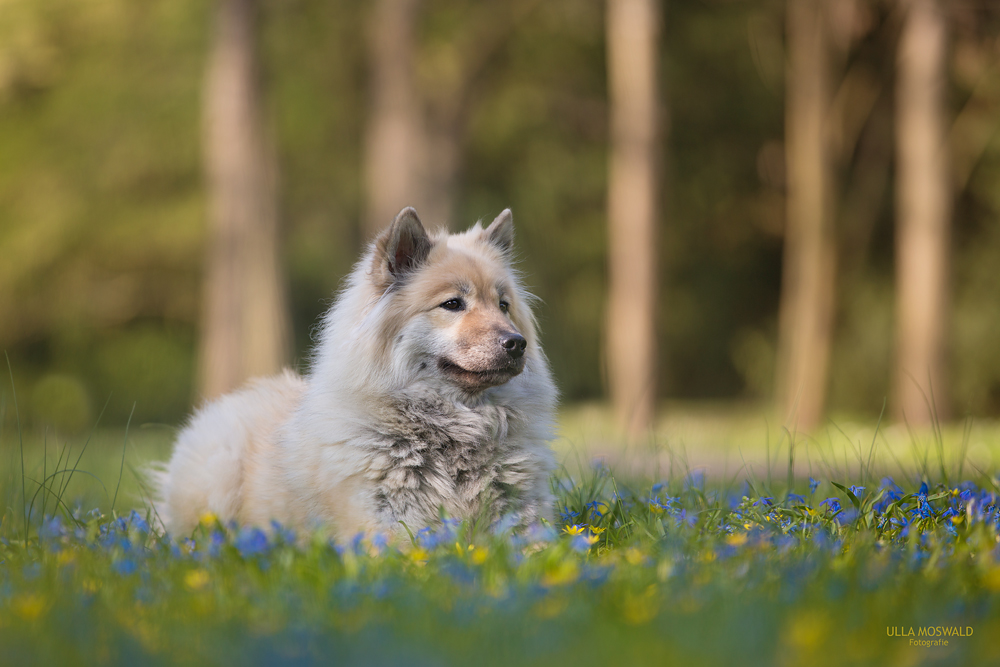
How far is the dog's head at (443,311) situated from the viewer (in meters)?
4.25

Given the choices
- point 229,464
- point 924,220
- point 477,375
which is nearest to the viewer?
point 477,375

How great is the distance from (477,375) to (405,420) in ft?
1.32

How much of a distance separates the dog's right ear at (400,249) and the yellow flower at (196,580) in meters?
1.85

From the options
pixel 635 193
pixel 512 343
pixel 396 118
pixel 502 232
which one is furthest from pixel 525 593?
pixel 396 118

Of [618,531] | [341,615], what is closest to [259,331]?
[618,531]

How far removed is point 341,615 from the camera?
2.72 metres

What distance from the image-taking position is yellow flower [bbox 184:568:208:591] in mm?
2965

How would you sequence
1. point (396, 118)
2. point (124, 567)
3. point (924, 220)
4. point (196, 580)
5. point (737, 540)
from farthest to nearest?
point (396, 118) < point (924, 220) < point (737, 540) < point (124, 567) < point (196, 580)

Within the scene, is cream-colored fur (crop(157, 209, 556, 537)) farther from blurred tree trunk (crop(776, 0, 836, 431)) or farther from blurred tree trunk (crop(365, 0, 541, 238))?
blurred tree trunk (crop(776, 0, 836, 431))

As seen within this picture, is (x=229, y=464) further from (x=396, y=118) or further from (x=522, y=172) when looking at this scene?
(x=522, y=172)

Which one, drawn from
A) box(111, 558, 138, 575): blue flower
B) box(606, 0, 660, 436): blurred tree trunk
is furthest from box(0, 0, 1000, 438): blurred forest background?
box(111, 558, 138, 575): blue flower

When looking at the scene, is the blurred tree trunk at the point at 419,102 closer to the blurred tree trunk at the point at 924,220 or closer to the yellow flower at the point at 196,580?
the blurred tree trunk at the point at 924,220

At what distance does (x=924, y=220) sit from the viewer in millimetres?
13469

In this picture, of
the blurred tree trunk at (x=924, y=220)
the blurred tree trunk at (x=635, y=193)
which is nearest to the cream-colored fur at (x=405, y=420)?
the blurred tree trunk at (x=635, y=193)
